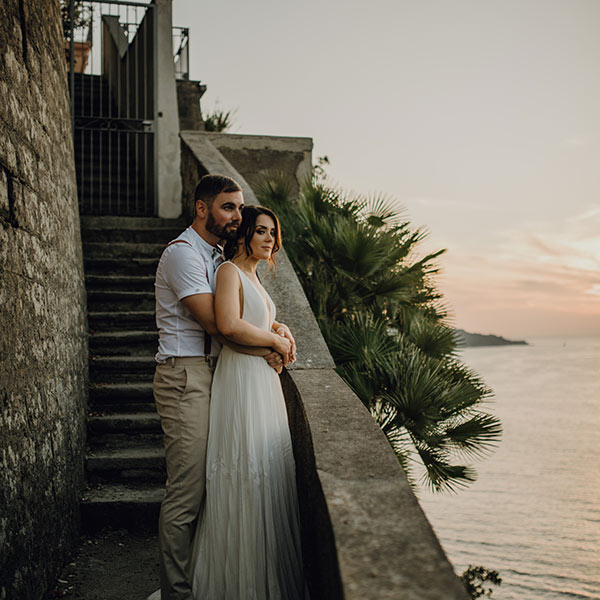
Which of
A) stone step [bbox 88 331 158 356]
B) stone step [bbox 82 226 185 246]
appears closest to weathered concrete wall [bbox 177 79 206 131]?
stone step [bbox 82 226 185 246]

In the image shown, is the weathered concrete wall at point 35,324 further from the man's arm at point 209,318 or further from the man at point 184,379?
the man's arm at point 209,318

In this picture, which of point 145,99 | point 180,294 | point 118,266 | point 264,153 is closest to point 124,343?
point 118,266

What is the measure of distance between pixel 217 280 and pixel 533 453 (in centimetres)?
2401

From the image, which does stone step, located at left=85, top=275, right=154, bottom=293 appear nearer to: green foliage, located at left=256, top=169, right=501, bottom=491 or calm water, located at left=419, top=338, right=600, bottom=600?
green foliage, located at left=256, top=169, right=501, bottom=491

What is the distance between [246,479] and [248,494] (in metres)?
0.06

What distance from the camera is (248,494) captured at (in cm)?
270

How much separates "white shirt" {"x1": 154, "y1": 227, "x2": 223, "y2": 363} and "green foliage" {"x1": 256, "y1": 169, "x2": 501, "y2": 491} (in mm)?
2699

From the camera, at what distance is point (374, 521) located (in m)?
2.05

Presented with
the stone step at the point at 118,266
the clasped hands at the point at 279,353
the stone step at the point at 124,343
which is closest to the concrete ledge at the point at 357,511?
the clasped hands at the point at 279,353

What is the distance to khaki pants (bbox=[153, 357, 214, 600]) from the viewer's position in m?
2.75

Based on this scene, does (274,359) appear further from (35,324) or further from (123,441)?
(123,441)

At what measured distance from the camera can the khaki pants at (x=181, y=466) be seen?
9.03 feet

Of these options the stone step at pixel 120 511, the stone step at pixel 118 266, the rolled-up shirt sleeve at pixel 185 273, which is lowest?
the stone step at pixel 120 511

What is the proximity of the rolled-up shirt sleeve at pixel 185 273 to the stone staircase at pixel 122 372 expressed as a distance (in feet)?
6.00
